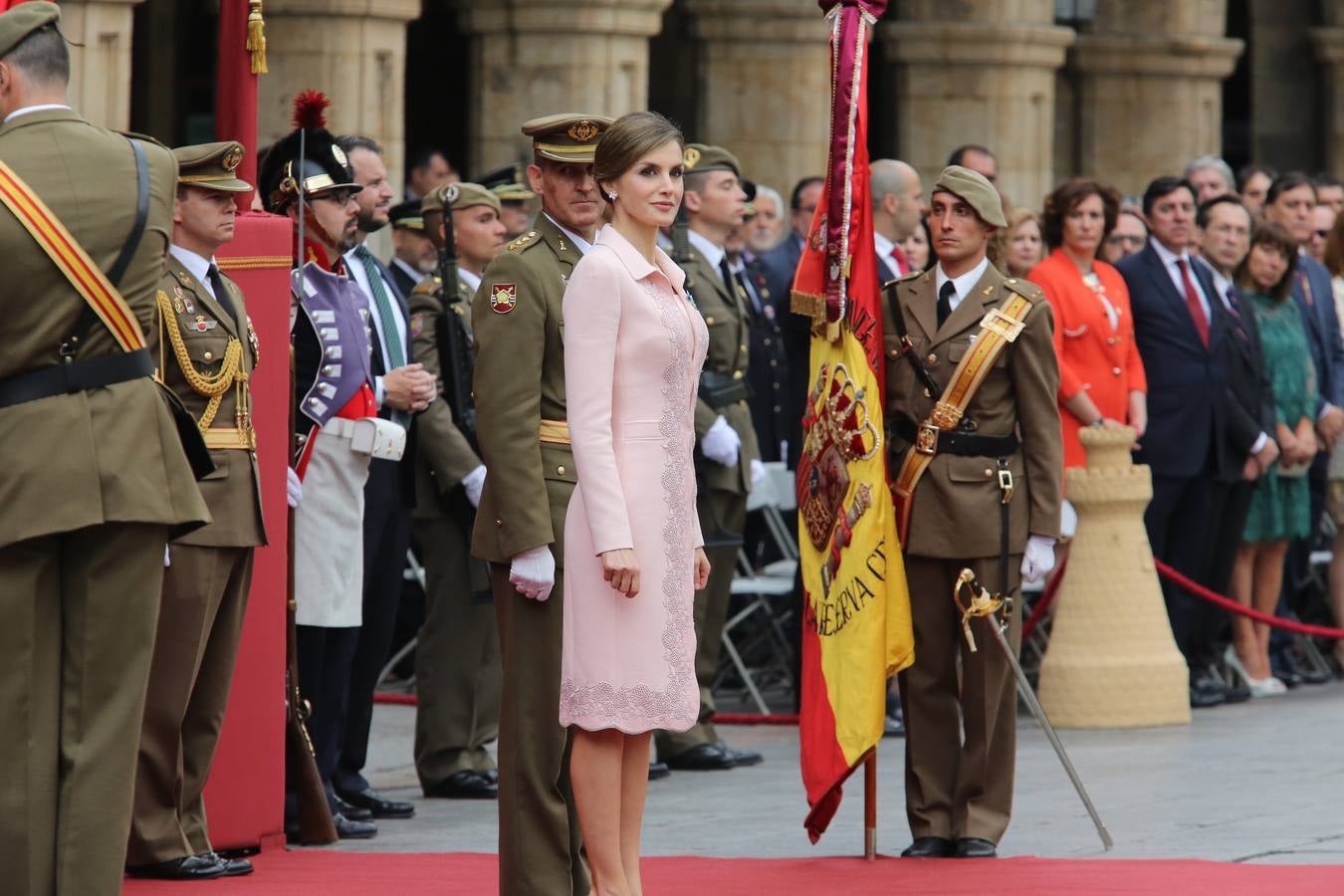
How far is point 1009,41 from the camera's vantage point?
18.9 meters

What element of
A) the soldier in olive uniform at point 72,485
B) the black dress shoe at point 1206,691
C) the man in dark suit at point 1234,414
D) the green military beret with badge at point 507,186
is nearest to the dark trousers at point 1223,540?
the man in dark suit at point 1234,414

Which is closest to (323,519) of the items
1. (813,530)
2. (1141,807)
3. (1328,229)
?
(813,530)

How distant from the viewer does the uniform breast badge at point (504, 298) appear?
6777 millimetres

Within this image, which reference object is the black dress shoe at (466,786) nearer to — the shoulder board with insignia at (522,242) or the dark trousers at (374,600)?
the dark trousers at (374,600)

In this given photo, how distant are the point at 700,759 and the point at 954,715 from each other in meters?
1.95

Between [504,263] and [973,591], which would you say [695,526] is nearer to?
[504,263]

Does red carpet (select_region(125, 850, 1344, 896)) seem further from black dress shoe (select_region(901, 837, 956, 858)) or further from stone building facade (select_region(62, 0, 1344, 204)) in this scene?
stone building facade (select_region(62, 0, 1344, 204))

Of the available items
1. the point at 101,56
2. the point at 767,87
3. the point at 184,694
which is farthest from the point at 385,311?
the point at 767,87

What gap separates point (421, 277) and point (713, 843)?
2.43 m

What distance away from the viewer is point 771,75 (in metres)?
17.7

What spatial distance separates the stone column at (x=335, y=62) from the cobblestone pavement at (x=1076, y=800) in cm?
388

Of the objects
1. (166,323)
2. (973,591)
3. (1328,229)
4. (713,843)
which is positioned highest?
(1328,229)

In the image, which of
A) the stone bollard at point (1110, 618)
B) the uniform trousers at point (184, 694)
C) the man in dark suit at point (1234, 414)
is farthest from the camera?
the man in dark suit at point (1234, 414)

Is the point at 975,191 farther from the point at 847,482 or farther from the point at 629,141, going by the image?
the point at 629,141
